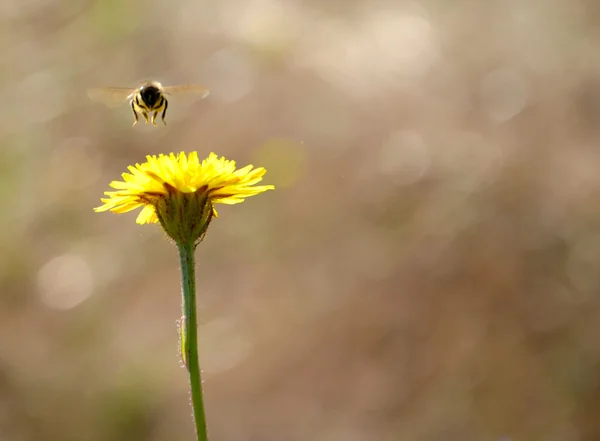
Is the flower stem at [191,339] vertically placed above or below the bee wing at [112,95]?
below

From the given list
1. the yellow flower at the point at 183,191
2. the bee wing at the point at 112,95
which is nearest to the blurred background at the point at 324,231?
the bee wing at the point at 112,95

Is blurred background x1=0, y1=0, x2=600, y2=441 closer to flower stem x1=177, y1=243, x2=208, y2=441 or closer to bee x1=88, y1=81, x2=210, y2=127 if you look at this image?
bee x1=88, y1=81, x2=210, y2=127

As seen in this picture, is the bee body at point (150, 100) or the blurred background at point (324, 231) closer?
the bee body at point (150, 100)

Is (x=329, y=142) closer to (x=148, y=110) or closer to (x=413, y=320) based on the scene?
(x=413, y=320)

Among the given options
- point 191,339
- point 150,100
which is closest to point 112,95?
point 150,100

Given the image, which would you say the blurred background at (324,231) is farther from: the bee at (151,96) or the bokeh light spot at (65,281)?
the bee at (151,96)

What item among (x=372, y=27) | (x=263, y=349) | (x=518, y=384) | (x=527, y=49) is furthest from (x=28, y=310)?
(x=527, y=49)
